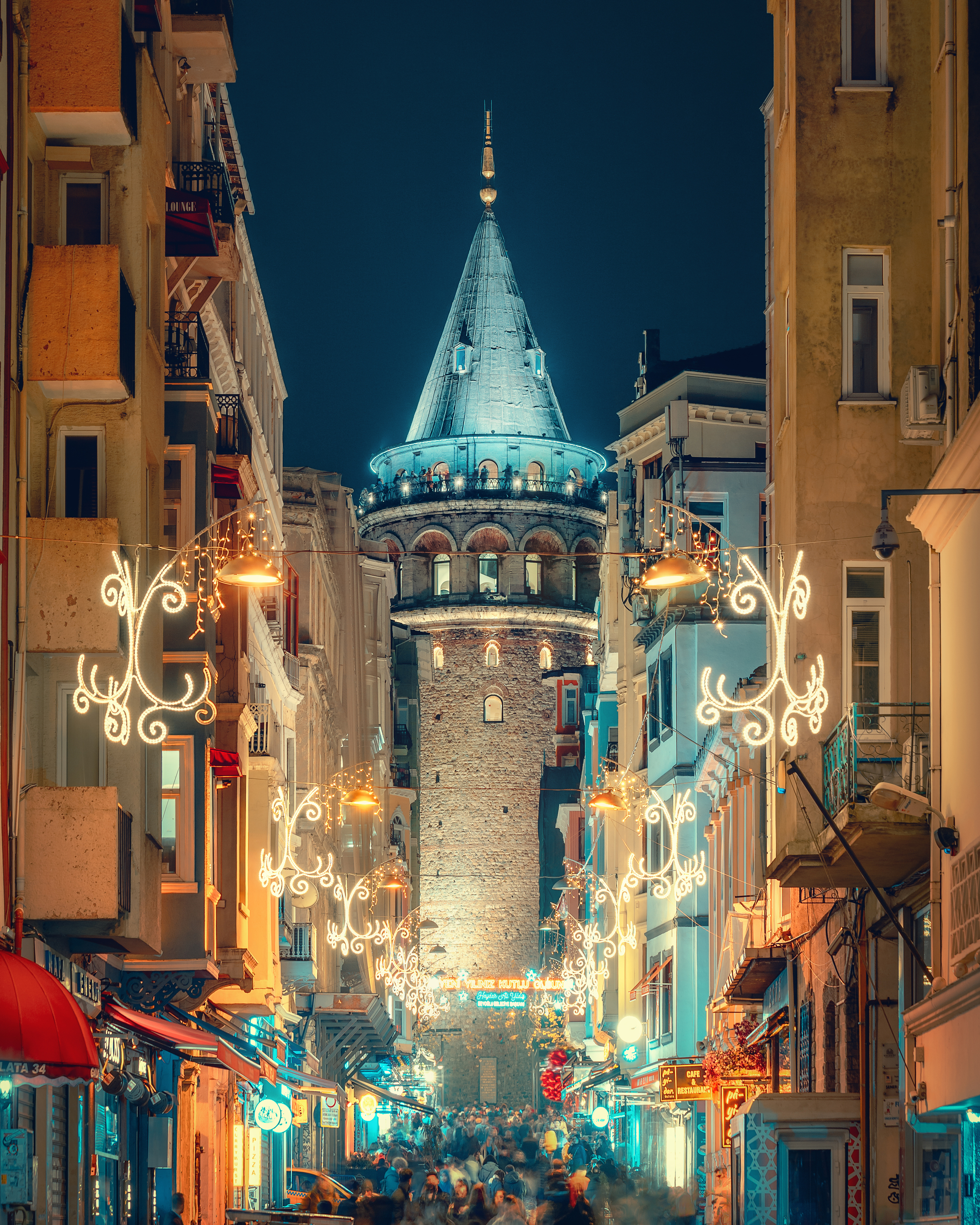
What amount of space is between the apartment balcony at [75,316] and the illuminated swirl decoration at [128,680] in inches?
78.4

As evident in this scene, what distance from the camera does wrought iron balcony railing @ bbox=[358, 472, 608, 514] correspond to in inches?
3888

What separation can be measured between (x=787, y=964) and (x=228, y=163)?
1893cm

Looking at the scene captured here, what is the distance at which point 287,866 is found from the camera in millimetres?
38906

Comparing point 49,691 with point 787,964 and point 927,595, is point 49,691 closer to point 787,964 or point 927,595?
point 927,595

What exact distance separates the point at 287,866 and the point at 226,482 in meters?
11.6

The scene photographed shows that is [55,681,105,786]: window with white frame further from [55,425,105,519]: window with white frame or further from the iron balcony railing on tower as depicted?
the iron balcony railing on tower

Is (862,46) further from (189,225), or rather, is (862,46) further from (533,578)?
(533,578)

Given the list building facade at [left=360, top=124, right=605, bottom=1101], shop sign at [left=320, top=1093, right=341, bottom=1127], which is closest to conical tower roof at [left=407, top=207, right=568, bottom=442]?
building facade at [left=360, top=124, right=605, bottom=1101]

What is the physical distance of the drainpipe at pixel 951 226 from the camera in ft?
53.5

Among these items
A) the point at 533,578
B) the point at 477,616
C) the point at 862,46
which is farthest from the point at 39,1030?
the point at 533,578

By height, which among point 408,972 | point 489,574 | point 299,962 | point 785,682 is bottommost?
point 408,972

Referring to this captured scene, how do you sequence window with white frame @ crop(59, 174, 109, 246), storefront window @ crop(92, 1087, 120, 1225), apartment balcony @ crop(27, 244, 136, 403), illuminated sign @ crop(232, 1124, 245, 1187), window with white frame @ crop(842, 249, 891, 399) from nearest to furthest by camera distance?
apartment balcony @ crop(27, 244, 136, 403) < window with white frame @ crop(842, 249, 891, 399) < window with white frame @ crop(59, 174, 109, 246) < storefront window @ crop(92, 1087, 120, 1225) < illuminated sign @ crop(232, 1124, 245, 1187)

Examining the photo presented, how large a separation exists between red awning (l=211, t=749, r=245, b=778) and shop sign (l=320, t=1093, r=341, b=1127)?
42.0 feet

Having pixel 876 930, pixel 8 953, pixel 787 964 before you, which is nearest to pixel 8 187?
pixel 8 953
